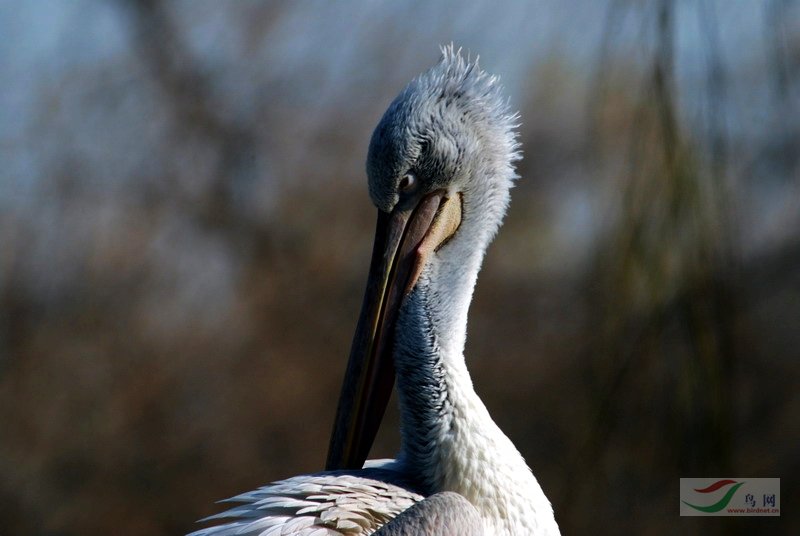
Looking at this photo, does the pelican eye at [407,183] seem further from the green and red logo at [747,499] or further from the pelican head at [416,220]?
the green and red logo at [747,499]

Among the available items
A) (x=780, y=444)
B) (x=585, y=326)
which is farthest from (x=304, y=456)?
(x=780, y=444)

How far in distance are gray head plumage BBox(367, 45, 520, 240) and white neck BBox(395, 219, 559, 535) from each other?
193mm

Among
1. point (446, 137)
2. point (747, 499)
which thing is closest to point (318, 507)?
point (446, 137)

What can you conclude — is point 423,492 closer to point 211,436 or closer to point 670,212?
point 670,212

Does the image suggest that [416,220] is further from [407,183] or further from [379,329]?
[379,329]

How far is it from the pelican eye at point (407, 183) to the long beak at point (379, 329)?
40 mm

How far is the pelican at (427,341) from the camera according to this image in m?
1.52

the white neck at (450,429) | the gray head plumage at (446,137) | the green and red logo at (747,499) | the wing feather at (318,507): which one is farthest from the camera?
the green and red logo at (747,499)

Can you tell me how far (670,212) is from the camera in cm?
107

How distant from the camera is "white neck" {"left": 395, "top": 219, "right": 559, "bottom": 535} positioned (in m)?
1.58

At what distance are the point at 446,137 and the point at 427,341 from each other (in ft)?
1.28

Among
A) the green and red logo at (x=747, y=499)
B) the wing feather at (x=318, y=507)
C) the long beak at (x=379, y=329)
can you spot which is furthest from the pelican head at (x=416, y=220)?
the green and red logo at (x=747, y=499)

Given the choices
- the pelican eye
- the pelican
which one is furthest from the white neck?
the pelican eye

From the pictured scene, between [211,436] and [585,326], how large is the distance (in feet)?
7.07
